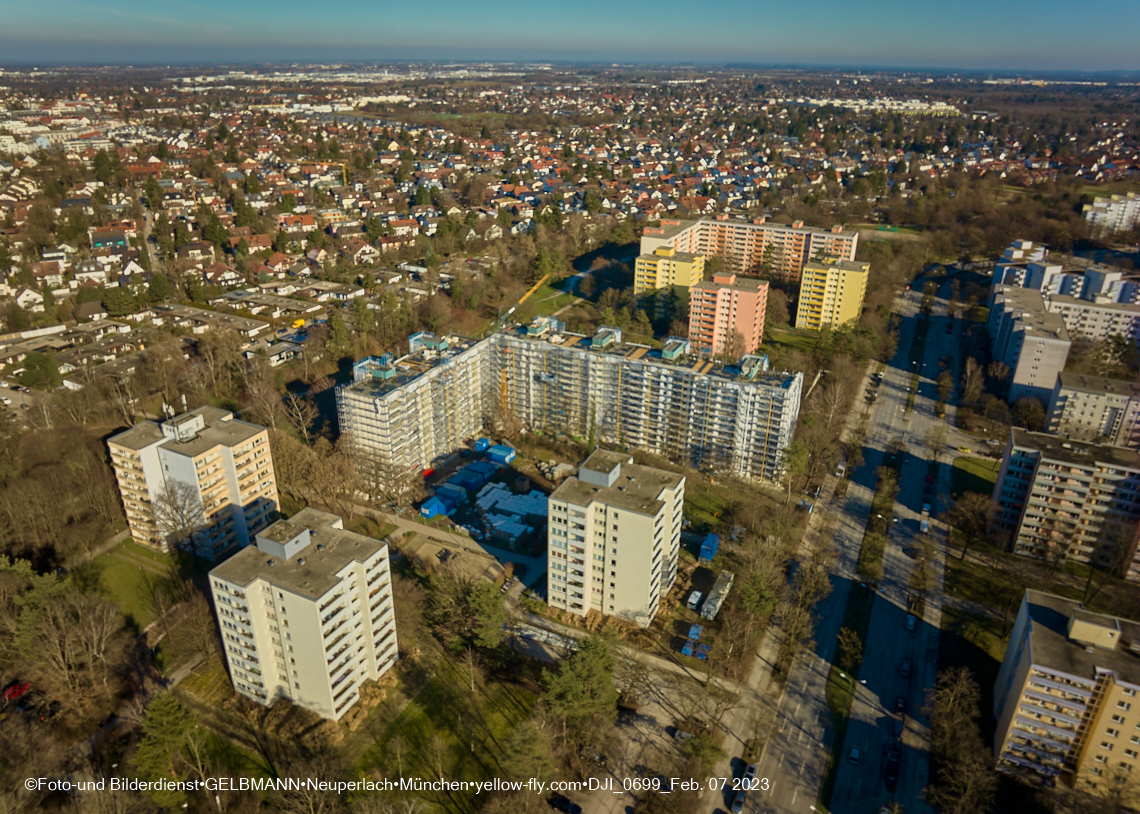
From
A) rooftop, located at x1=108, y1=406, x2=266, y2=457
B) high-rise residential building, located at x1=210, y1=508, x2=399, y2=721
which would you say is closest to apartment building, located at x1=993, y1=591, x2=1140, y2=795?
high-rise residential building, located at x1=210, y1=508, x2=399, y2=721

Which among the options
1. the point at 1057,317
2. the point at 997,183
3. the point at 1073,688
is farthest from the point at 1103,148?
the point at 1073,688

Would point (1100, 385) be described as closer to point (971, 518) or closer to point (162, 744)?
point (971, 518)

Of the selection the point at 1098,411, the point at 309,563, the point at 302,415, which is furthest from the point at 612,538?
the point at 1098,411

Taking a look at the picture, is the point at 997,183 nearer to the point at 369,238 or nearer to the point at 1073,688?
the point at 369,238

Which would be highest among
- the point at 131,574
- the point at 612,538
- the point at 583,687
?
the point at 612,538

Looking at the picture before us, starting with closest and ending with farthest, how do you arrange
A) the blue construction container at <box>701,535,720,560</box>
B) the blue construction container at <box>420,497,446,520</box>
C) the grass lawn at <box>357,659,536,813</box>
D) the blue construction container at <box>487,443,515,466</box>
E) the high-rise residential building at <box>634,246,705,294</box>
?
the grass lawn at <box>357,659,536,813</box>, the blue construction container at <box>701,535,720,560</box>, the blue construction container at <box>420,497,446,520</box>, the blue construction container at <box>487,443,515,466</box>, the high-rise residential building at <box>634,246,705,294</box>

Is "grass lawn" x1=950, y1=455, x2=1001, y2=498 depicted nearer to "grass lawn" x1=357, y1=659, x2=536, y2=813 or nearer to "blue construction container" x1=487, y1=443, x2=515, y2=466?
"blue construction container" x1=487, y1=443, x2=515, y2=466
